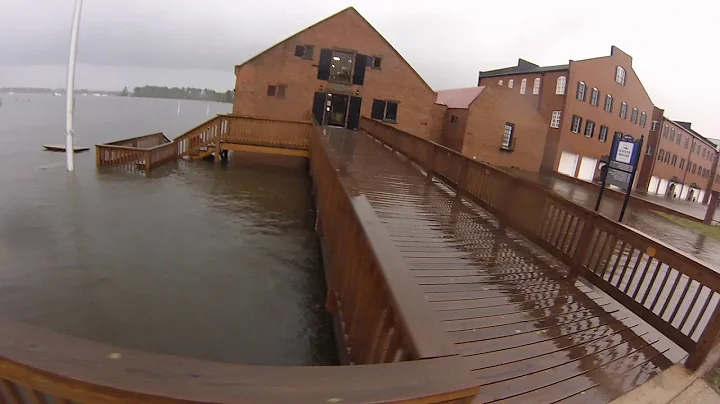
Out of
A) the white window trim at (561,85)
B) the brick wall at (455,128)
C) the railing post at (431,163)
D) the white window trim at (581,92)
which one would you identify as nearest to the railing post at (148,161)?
the railing post at (431,163)

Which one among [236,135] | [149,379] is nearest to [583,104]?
[236,135]

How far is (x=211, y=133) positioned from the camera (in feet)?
61.6

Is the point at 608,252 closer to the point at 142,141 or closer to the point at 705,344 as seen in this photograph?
the point at 705,344

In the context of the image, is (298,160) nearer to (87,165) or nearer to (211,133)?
(211,133)

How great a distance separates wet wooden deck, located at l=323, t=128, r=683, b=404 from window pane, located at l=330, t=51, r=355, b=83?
2003cm

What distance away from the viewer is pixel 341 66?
82.6ft

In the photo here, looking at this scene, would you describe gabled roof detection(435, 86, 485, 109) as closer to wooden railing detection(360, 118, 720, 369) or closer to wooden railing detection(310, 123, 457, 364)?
wooden railing detection(360, 118, 720, 369)

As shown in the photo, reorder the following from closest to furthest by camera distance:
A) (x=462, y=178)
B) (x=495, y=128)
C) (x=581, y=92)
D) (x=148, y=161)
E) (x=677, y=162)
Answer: (x=462, y=178), (x=148, y=161), (x=495, y=128), (x=581, y=92), (x=677, y=162)

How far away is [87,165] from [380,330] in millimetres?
18312

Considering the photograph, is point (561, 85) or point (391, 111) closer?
point (391, 111)

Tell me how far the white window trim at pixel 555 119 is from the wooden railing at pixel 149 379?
34.4 metres

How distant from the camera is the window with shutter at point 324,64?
24.9 metres

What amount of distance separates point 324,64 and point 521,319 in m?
23.6

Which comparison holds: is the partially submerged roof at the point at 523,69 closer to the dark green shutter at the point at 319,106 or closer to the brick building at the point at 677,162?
the brick building at the point at 677,162
